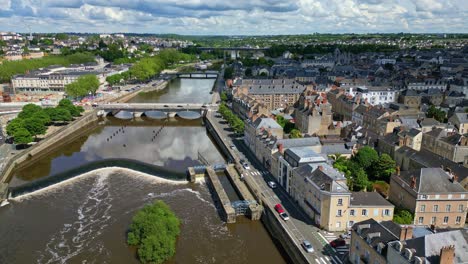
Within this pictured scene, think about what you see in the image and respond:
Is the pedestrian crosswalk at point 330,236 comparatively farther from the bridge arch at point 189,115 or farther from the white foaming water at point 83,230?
the bridge arch at point 189,115

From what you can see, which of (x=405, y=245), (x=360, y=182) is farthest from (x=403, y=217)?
(x=405, y=245)

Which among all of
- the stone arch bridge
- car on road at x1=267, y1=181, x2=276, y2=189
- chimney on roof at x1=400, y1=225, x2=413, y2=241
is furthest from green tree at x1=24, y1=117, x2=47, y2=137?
chimney on roof at x1=400, y1=225, x2=413, y2=241

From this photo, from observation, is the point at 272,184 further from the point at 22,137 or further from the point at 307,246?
the point at 22,137

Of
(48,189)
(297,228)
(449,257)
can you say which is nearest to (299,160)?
(297,228)

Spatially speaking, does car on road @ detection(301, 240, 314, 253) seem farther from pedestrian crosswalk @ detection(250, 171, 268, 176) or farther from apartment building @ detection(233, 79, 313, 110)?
apartment building @ detection(233, 79, 313, 110)

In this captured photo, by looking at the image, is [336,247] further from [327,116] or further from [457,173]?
[327,116]

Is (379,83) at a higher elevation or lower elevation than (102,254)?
higher
